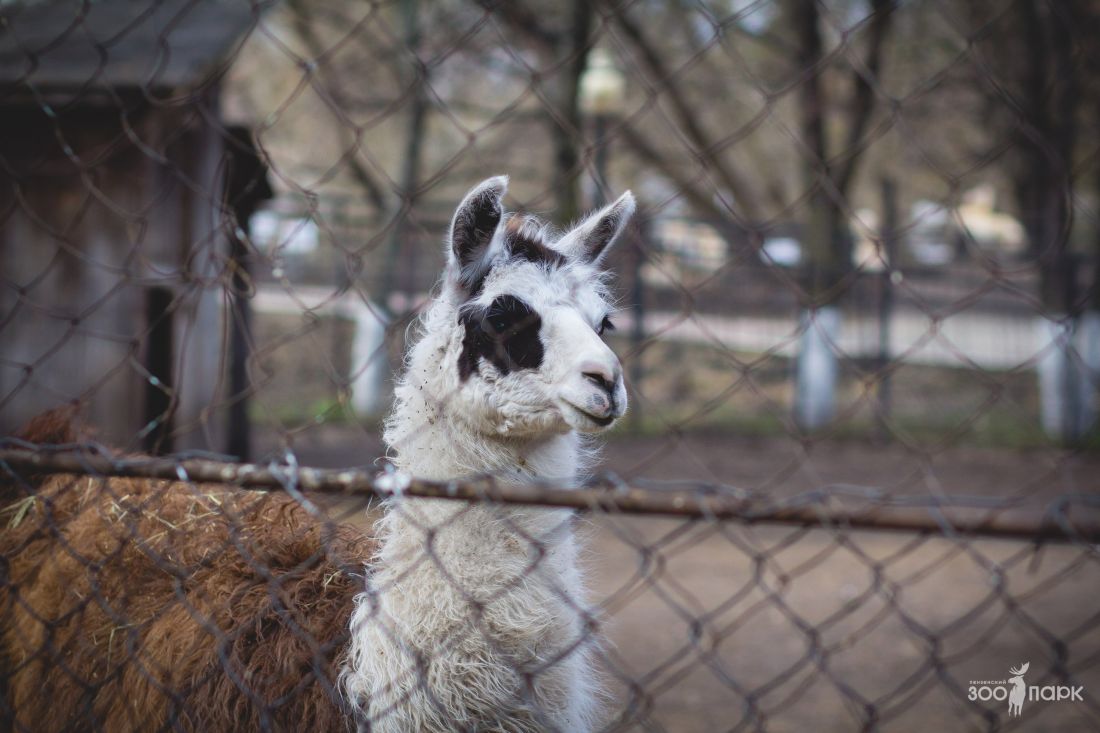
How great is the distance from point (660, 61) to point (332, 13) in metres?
4.91

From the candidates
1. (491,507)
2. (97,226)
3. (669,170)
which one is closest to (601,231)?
(491,507)

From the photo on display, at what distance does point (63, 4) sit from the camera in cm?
798

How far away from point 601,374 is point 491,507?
45 cm

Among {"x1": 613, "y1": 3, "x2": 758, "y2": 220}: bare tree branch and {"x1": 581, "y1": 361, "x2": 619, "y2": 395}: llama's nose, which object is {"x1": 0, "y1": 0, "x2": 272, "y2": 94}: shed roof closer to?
{"x1": 581, "y1": 361, "x2": 619, "y2": 395}: llama's nose

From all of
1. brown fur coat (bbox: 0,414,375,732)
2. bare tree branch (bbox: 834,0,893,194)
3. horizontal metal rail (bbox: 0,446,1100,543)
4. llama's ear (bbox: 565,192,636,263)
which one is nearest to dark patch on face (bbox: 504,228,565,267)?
llama's ear (bbox: 565,192,636,263)

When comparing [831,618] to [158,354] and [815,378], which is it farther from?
[815,378]

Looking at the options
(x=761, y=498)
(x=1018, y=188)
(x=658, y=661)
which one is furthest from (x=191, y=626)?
(x=1018, y=188)

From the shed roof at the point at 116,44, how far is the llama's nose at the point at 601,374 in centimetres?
423

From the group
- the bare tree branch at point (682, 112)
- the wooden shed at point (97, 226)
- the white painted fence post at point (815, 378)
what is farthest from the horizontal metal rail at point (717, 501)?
the white painted fence post at point (815, 378)

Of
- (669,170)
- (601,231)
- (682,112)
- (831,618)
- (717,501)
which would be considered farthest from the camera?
(669,170)

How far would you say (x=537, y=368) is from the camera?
233 centimetres

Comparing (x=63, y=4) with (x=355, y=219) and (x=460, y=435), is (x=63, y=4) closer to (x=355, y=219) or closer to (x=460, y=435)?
(x=355, y=219)

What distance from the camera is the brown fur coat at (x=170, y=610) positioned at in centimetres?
215

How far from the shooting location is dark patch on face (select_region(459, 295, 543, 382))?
7.74 ft
